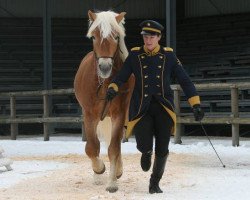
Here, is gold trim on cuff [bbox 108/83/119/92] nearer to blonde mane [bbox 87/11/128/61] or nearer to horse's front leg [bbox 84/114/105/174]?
blonde mane [bbox 87/11/128/61]

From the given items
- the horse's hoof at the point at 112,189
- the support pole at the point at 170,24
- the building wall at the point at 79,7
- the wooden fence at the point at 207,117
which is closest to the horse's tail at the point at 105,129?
the horse's hoof at the point at 112,189

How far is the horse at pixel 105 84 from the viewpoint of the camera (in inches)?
215

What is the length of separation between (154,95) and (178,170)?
6.94ft

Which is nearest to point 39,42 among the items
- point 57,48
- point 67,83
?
point 57,48

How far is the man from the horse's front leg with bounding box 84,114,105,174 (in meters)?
0.65

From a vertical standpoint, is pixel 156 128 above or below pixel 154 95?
below

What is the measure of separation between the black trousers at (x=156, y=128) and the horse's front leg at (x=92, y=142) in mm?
717

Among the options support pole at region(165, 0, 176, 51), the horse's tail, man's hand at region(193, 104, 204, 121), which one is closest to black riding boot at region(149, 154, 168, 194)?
man's hand at region(193, 104, 204, 121)

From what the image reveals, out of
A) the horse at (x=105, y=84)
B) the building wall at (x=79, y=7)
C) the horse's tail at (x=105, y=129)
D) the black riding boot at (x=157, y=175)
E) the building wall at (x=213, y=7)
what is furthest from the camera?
the building wall at (x=79, y=7)

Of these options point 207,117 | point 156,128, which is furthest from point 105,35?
point 207,117

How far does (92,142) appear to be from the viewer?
238 inches

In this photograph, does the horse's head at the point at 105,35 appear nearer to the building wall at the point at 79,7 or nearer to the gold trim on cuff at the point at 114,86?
the gold trim on cuff at the point at 114,86

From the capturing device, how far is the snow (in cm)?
535

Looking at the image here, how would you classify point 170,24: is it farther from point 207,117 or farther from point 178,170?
point 178,170
